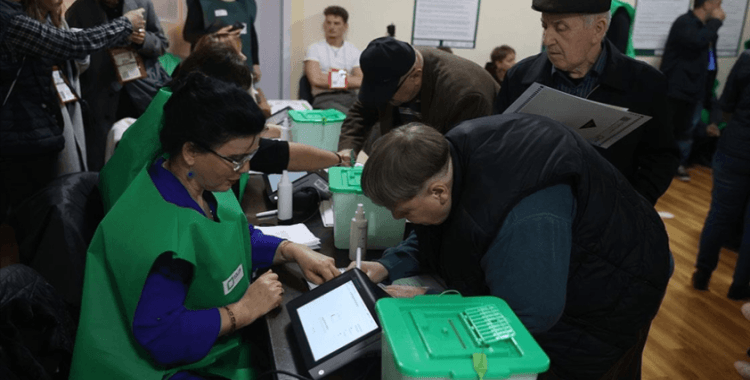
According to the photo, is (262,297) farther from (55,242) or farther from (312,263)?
(55,242)

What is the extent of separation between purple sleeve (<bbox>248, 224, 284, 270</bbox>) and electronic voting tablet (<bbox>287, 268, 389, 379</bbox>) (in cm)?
34

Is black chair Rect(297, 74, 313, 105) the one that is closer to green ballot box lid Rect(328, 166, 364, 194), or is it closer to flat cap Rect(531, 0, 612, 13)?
green ballot box lid Rect(328, 166, 364, 194)

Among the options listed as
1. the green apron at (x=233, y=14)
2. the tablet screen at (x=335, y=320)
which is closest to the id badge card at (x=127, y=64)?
the green apron at (x=233, y=14)

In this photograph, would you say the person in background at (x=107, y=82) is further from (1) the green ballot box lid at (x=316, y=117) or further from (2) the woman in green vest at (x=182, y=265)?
(2) the woman in green vest at (x=182, y=265)

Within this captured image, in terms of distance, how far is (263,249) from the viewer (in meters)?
1.58

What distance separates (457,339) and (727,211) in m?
2.88

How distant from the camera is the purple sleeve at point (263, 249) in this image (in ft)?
5.14

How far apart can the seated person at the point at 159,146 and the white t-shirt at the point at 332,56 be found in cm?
275

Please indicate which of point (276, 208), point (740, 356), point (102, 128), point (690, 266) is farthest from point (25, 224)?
point (690, 266)

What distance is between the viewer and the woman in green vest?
1.13 m

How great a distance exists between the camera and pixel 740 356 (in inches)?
102

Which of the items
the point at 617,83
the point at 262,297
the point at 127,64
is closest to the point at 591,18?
the point at 617,83

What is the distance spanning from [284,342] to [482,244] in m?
0.47

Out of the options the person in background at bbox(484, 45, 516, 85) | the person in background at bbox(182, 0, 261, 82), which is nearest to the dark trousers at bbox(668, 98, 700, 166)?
the person in background at bbox(484, 45, 516, 85)
